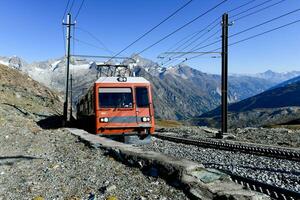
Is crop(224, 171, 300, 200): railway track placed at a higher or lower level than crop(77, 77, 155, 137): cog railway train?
lower

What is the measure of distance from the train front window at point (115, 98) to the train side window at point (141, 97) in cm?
42

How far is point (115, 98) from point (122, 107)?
757 mm

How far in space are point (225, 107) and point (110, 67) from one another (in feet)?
Result: 32.8

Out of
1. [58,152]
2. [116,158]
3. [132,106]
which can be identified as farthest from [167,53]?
[116,158]

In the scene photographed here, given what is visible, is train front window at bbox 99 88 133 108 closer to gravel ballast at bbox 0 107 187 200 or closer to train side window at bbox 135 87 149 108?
train side window at bbox 135 87 149 108

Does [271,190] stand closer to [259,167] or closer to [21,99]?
[259,167]

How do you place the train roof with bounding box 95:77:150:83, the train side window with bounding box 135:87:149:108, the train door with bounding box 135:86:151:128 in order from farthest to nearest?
the train roof with bounding box 95:77:150:83 < the train side window with bounding box 135:87:149:108 < the train door with bounding box 135:86:151:128

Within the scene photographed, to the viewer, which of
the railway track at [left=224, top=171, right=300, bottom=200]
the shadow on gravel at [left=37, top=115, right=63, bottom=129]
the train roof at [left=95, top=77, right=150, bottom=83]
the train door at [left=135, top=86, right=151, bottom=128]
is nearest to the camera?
the railway track at [left=224, top=171, right=300, bottom=200]

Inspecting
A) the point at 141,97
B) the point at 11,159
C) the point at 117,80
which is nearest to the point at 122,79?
the point at 117,80

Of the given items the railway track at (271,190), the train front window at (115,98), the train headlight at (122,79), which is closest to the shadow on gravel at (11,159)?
the railway track at (271,190)

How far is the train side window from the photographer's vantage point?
23609mm

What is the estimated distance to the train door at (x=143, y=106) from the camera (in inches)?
918

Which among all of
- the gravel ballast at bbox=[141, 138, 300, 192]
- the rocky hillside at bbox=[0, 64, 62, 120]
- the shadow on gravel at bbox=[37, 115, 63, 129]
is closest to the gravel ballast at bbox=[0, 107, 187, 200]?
the gravel ballast at bbox=[141, 138, 300, 192]

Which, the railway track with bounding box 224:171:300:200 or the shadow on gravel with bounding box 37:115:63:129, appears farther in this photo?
the shadow on gravel with bounding box 37:115:63:129
